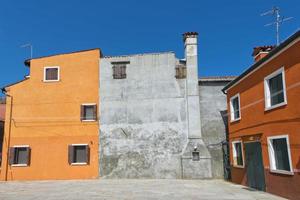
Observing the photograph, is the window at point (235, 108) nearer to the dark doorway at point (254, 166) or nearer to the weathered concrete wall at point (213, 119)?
the dark doorway at point (254, 166)

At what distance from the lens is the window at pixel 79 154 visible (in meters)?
20.8

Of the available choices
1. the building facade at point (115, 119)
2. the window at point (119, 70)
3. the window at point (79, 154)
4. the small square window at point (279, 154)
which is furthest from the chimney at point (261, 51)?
the window at point (79, 154)

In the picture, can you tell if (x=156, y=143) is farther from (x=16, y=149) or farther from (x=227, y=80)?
(x=16, y=149)

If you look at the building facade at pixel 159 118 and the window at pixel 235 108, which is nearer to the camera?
the window at pixel 235 108

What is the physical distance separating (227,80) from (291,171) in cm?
1084

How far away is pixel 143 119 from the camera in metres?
21.3

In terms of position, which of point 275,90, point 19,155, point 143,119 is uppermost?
point 275,90

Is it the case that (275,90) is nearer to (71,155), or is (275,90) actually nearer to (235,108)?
(235,108)

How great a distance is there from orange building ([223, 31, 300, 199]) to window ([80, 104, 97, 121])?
9163 millimetres

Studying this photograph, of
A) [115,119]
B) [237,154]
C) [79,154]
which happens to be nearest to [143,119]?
[115,119]

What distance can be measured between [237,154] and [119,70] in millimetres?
9625

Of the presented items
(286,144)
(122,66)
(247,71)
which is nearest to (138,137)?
(122,66)

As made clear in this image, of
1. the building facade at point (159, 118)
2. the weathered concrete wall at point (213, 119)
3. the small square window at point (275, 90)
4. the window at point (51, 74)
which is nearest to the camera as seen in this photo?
the small square window at point (275, 90)

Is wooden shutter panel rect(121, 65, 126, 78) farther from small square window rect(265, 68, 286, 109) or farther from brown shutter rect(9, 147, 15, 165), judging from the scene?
small square window rect(265, 68, 286, 109)
